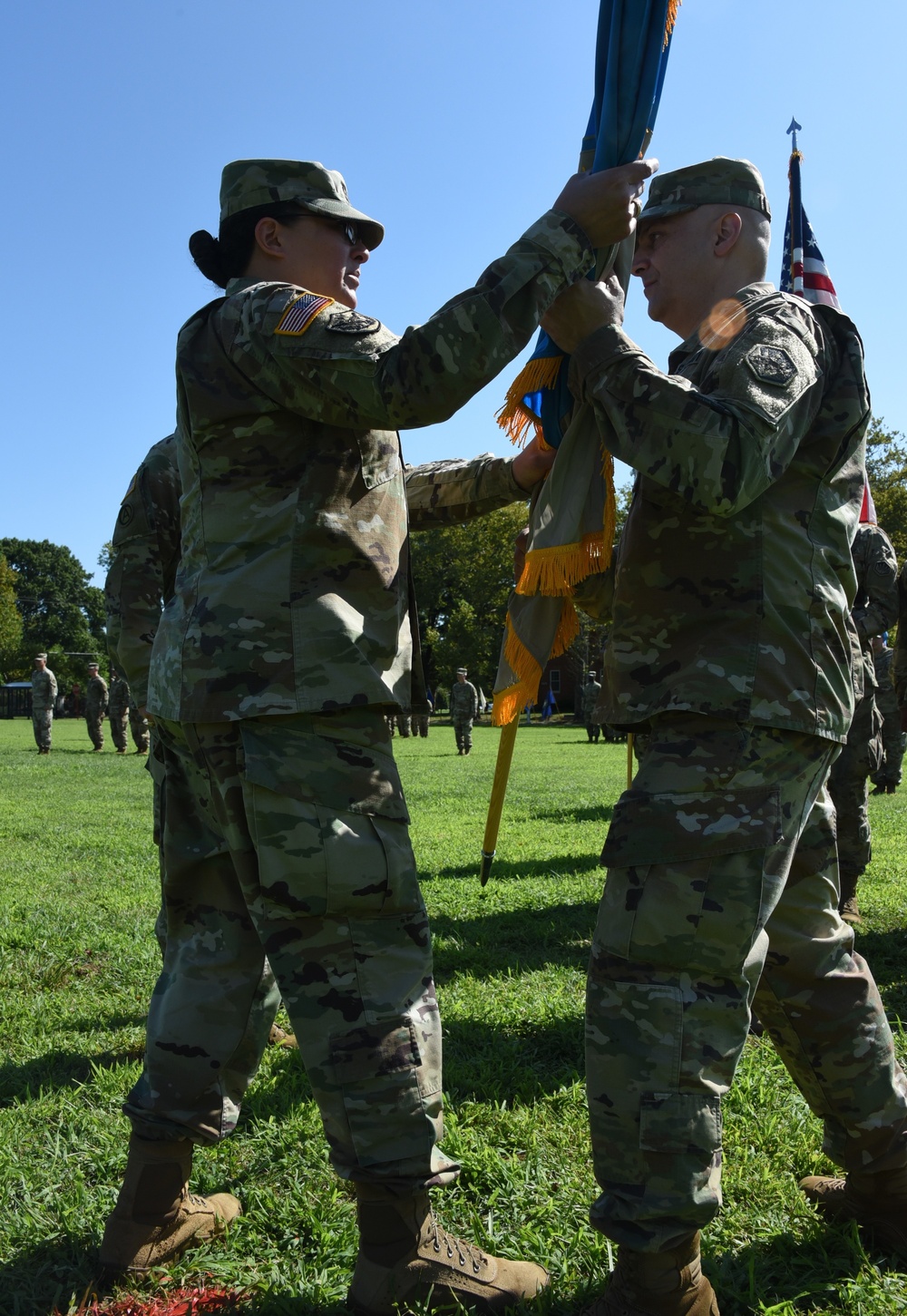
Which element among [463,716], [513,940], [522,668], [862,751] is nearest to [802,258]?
[862,751]

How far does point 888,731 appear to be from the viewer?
15.7m

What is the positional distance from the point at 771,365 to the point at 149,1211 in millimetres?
2493

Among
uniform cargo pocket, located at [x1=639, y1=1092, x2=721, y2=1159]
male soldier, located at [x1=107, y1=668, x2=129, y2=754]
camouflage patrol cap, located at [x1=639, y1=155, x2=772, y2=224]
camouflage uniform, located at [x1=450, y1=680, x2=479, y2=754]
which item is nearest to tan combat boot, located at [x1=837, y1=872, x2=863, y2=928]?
uniform cargo pocket, located at [x1=639, y1=1092, x2=721, y2=1159]

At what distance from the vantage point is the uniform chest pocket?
2.46 meters

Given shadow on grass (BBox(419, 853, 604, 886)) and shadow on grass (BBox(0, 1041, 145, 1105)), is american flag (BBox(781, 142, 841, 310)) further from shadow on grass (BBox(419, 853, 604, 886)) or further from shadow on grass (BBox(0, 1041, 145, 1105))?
shadow on grass (BBox(0, 1041, 145, 1105))

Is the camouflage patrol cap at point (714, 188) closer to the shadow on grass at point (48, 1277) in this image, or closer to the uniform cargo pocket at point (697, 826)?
the uniform cargo pocket at point (697, 826)

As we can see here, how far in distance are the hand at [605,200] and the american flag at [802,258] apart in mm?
5976

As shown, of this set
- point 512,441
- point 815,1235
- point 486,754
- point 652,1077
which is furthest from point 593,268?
point 486,754

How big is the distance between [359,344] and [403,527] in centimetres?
52

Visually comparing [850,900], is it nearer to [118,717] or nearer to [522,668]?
[522,668]

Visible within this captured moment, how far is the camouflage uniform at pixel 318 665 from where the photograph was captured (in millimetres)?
2186

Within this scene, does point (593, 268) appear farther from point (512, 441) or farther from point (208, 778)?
point (208, 778)

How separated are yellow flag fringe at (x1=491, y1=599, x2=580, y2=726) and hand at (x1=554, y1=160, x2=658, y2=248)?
110cm

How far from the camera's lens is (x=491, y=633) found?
5803 cm
